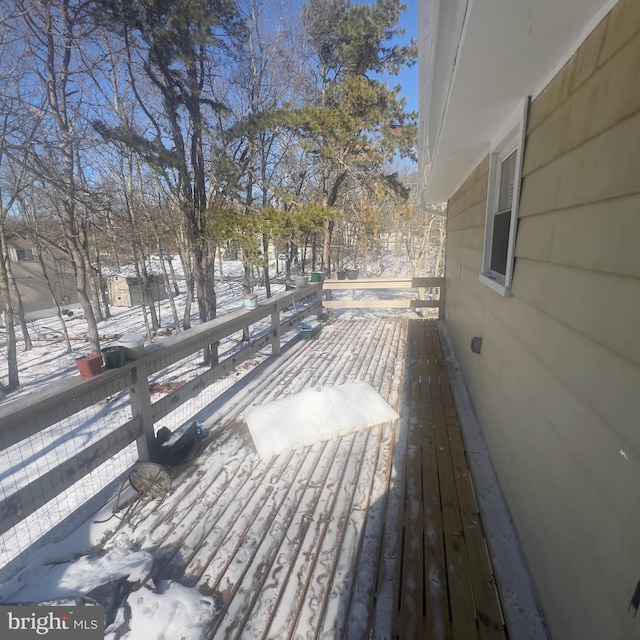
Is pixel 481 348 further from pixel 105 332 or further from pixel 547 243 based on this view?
pixel 105 332

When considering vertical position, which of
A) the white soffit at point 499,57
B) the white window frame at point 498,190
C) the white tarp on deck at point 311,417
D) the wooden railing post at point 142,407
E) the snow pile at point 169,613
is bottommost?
the snow pile at point 169,613

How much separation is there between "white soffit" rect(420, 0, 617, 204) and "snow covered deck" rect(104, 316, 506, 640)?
2.22m

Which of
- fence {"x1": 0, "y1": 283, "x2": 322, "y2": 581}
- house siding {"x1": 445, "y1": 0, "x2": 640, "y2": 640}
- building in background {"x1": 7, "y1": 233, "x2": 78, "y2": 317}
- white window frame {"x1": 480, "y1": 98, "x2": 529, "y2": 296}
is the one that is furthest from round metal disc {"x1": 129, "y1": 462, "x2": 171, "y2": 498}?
building in background {"x1": 7, "y1": 233, "x2": 78, "y2": 317}

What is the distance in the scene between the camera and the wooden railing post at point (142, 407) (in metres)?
2.03

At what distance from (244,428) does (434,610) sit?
171cm

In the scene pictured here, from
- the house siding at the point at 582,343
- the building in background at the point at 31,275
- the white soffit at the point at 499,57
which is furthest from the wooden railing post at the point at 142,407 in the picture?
the building in background at the point at 31,275

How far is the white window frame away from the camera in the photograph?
182cm

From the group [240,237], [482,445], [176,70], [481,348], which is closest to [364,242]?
[240,237]

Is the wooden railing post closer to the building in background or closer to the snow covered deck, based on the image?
the snow covered deck

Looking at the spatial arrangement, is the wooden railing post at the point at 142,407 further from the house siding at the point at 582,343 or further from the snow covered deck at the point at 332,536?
the house siding at the point at 582,343

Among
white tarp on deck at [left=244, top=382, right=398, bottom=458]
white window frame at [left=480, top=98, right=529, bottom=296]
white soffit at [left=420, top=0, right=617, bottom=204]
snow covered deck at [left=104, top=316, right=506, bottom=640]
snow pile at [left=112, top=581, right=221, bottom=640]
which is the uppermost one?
white soffit at [left=420, top=0, right=617, bottom=204]

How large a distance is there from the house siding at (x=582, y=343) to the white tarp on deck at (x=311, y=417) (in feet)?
3.44

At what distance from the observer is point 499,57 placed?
53.6 inches

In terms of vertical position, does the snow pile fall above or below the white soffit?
below
